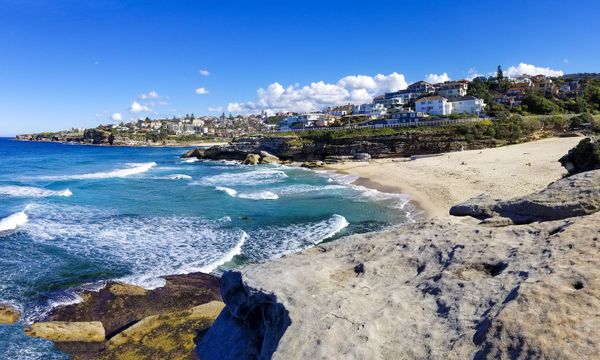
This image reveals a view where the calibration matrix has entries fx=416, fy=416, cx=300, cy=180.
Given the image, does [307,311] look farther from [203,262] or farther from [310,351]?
[203,262]

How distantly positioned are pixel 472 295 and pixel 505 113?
79701 millimetres

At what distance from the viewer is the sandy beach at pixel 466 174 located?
30.0 m

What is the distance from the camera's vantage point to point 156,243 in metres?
21.5

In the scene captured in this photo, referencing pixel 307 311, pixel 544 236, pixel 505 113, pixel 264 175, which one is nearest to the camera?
pixel 307 311

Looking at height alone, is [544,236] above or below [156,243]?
above

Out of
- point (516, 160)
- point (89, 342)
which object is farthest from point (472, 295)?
point (516, 160)

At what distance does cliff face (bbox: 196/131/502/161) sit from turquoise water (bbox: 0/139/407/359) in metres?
23.4

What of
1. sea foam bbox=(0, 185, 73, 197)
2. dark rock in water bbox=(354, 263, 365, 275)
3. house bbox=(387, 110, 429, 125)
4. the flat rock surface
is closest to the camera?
the flat rock surface

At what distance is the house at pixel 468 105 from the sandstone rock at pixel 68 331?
292 ft

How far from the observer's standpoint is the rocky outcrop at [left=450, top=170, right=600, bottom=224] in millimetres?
7902

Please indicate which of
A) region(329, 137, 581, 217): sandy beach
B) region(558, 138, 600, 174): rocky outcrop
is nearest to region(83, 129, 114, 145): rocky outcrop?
region(329, 137, 581, 217): sandy beach

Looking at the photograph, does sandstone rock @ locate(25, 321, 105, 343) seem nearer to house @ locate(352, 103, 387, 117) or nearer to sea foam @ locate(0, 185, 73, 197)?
sea foam @ locate(0, 185, 73, 197)

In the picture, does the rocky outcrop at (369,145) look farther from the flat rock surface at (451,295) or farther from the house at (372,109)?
the flat rock surface at (451,295)

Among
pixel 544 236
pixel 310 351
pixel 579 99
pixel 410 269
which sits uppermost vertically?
pixel 579 99
